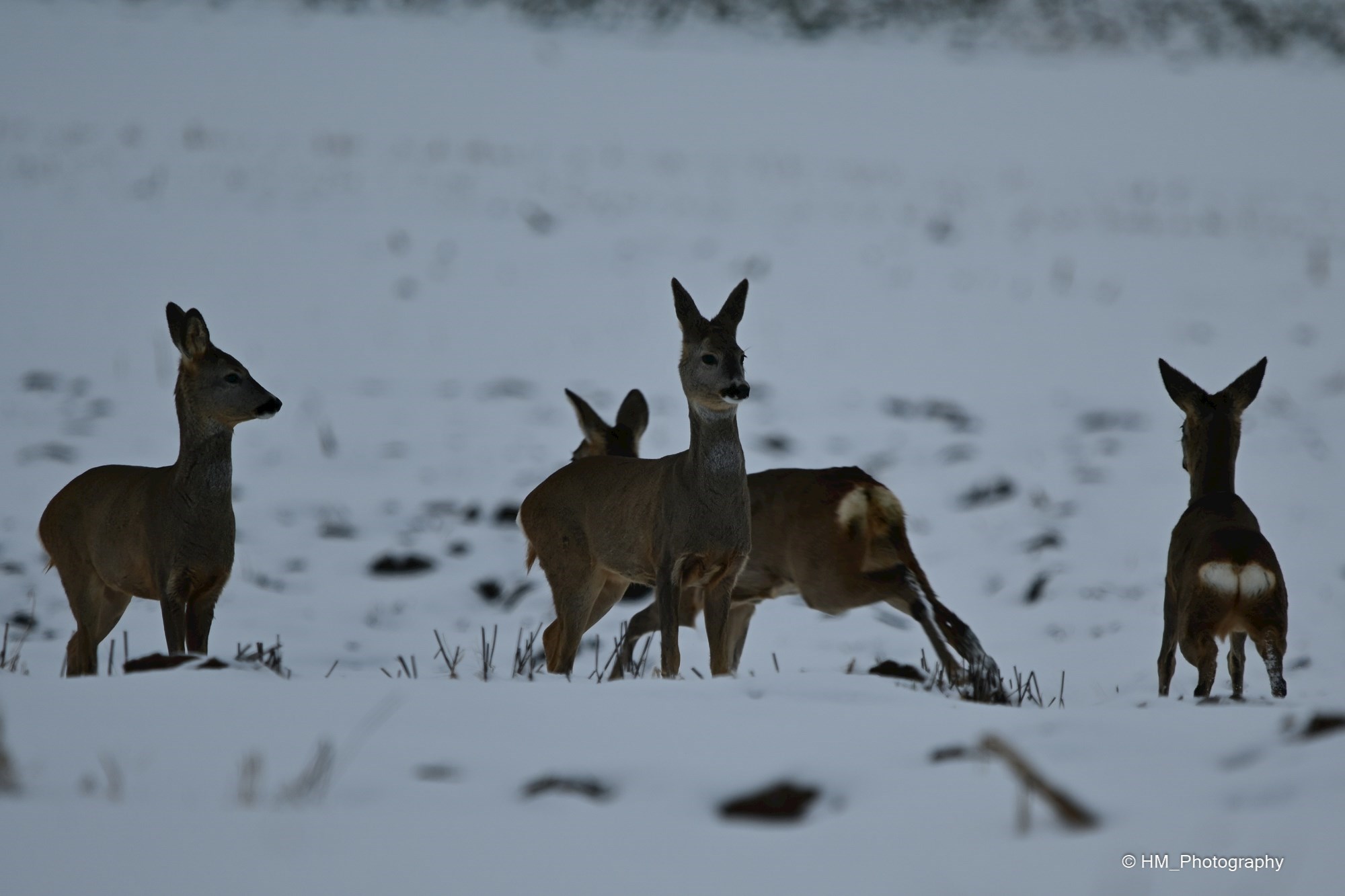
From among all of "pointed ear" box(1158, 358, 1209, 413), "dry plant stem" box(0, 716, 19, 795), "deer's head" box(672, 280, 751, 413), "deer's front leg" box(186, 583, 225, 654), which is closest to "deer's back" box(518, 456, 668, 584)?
"deer's head" box(672, 280, 751, 413)

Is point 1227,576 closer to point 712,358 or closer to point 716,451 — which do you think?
point 716,451

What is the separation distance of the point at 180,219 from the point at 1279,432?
39.6 ft

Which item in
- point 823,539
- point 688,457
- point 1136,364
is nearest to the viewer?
point 688,457

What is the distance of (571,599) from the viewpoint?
7.20 metres

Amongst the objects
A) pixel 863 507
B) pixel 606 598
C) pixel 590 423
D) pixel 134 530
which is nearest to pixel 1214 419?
pixel 863 507

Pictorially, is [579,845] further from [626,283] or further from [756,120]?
[756,120]

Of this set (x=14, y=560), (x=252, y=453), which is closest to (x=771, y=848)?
(x=14, y=560)

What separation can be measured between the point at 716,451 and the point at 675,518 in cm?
34

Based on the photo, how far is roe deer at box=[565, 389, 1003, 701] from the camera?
7.67 metres

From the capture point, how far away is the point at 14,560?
8930 mm

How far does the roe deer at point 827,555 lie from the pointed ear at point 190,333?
2.42 meters

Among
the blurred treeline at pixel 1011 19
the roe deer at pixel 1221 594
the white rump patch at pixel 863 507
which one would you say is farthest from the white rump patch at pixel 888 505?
the blurred treeline at pixel 1011 19

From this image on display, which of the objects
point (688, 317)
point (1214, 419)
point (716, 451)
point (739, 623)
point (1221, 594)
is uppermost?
point (688, 317)

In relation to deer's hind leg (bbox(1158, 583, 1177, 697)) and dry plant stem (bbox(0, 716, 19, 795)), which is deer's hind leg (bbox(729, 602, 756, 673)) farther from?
dry plant stem (bbox(0, 716, 19, 795))
